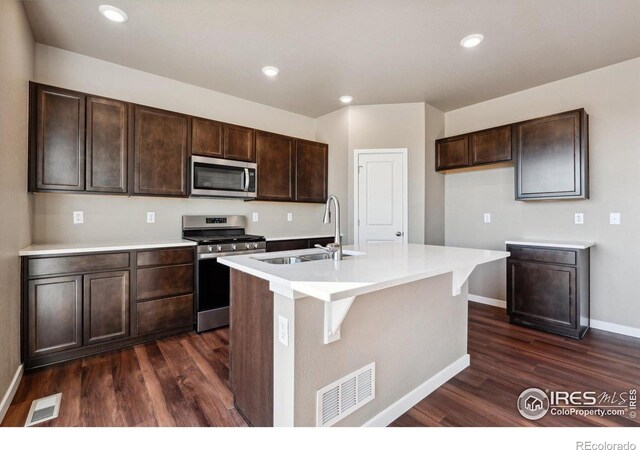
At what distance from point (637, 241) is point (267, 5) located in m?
3.84

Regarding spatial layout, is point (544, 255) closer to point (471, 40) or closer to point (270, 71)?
point (471, 40)

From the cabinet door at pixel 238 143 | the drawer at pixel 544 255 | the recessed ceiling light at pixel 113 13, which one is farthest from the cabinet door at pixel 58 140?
the drawer at pixel 544 255

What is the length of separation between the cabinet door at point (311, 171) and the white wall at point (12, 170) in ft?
8.71

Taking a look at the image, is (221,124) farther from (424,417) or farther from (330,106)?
(424,417)

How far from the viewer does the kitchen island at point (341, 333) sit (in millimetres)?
1417

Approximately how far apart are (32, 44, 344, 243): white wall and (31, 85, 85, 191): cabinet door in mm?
322

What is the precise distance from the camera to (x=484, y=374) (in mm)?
2316

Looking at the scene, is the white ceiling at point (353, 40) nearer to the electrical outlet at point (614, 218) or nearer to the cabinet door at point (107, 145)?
the cabinet door at point (107, 145)

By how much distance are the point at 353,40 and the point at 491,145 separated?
81.2 inches

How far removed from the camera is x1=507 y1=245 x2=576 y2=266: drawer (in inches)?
119

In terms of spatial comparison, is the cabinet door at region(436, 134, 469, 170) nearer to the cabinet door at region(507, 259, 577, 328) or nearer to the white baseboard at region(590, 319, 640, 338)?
the cabinet door at region(507, 259, 577, 328)

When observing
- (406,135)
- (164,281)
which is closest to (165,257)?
(164,281)

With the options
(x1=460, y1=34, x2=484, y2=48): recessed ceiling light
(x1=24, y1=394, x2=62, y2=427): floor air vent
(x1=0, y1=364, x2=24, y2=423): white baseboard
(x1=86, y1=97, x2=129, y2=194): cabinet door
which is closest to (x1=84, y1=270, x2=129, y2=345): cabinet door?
(x1=0, y1=364, x2=24, y2=423): white baseboard

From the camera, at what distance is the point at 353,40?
2.70 m
